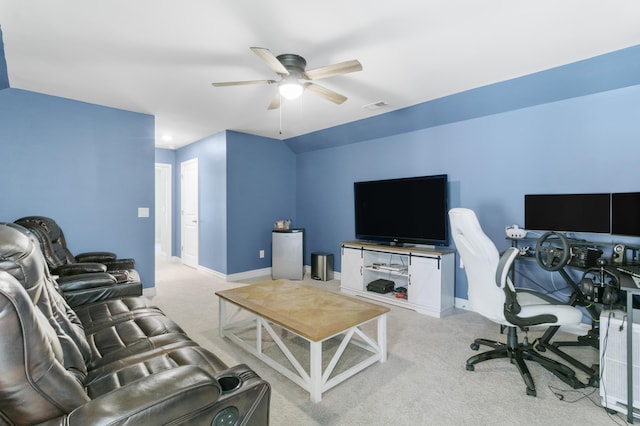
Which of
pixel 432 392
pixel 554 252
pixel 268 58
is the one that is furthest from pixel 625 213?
pixel 268 58

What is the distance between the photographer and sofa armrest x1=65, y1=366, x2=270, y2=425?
863mm

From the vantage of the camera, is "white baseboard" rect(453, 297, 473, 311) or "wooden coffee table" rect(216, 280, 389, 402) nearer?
"wooden coffee table" rect(216, 280, 389, 402)

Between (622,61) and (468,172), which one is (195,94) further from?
(622,61)

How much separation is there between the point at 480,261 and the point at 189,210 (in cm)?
547

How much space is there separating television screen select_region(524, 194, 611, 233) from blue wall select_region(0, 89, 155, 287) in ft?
15.3

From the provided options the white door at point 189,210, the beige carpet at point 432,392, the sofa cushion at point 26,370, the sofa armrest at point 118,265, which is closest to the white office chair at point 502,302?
the beige carpet at point 432,392

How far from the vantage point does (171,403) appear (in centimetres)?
93

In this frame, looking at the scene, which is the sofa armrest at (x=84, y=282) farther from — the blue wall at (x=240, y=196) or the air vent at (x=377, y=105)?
the air vent at (x=377, y=105)

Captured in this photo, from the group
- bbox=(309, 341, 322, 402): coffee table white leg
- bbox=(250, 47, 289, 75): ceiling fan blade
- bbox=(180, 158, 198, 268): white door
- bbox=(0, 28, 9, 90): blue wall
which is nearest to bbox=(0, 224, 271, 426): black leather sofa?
bbox=(309, 341, 322, 402): coffee table white leg

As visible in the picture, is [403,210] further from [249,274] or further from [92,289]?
[92,289]

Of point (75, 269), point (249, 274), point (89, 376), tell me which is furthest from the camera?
point (249, 274)

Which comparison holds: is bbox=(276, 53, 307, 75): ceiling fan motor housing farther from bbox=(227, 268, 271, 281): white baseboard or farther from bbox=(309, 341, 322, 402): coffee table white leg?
bbox=(227, 268, 271, 281): white baseboard

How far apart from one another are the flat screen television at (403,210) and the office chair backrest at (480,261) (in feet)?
4.74

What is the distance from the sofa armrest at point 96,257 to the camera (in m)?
3.49
